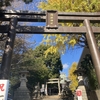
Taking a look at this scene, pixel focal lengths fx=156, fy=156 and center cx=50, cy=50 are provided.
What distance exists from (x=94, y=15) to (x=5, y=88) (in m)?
4.95

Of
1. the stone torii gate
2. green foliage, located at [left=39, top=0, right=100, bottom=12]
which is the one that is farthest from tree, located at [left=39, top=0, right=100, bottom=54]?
the stone torii gate

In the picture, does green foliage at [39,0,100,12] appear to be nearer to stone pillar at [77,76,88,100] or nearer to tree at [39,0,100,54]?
tree at [39,0,100,54]

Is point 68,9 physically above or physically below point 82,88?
above

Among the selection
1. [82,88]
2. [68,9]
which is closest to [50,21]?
[68,9]

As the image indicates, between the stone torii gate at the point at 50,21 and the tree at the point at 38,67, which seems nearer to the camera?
the stone torii gate at the point at 50,21

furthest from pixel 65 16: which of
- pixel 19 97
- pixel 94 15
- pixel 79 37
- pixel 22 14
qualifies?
pixel 19 97

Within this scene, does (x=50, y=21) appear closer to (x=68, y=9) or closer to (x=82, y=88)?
(x=68, y=9)

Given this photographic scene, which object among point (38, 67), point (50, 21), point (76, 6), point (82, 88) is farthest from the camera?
point (38, 67)

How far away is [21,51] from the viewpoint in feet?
45.5

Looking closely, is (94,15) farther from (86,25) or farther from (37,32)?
(37,32)

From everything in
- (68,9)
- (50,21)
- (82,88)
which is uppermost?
(68,9)

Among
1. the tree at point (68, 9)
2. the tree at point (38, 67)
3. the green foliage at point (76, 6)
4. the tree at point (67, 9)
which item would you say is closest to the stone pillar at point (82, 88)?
the tree at point (68, 9)

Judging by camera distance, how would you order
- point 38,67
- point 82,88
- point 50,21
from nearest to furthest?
point 50,21 → point 82,88 → point 38,67

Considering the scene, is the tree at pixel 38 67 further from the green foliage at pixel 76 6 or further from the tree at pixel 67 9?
the green foliage at pixel 76 6
